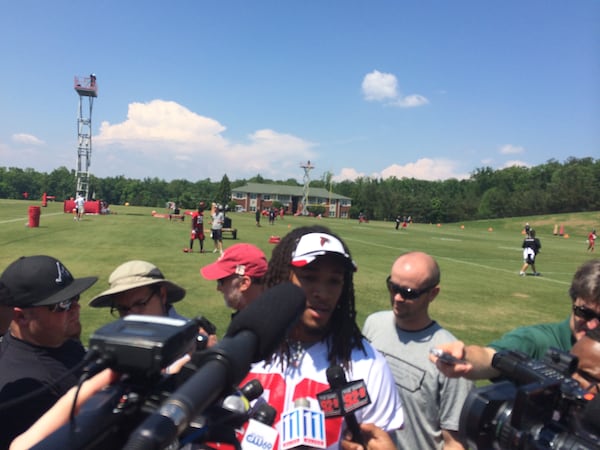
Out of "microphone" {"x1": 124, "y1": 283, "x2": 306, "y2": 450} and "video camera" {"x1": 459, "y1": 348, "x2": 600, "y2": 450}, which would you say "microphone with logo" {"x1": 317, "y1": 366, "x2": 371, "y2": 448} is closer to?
"video camera" {"x1": 459, "y1": 348, "x2": 600, "y2": 450}

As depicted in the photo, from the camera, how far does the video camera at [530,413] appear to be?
1.44 metres

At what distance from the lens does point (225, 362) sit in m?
0.97

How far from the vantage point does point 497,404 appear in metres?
1.48

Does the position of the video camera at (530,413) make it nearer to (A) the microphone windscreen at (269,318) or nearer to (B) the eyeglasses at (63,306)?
(A) the microphone windscreen at (269,318)

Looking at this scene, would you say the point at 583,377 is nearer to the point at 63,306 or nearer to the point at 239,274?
the point at 239,274

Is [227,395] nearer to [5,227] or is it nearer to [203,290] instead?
[203,290]

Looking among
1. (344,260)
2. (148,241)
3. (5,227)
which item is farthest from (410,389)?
(5,227)

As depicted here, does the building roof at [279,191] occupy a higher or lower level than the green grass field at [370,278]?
higher

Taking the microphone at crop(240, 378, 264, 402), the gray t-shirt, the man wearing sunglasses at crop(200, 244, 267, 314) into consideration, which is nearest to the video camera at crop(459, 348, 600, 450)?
the microphone at crop(240, 378, 264, 402)

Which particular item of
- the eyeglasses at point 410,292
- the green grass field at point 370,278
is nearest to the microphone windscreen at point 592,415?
the eyeglasses at point 410,292

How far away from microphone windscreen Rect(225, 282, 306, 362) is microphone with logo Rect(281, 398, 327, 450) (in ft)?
2.26

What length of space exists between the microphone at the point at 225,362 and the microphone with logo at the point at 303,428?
0.69 m

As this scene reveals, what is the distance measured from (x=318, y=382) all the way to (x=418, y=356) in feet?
5.00

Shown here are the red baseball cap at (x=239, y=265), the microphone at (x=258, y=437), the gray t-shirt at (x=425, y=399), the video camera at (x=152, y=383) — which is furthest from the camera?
the red baseball cap at (x=239, y=265)
